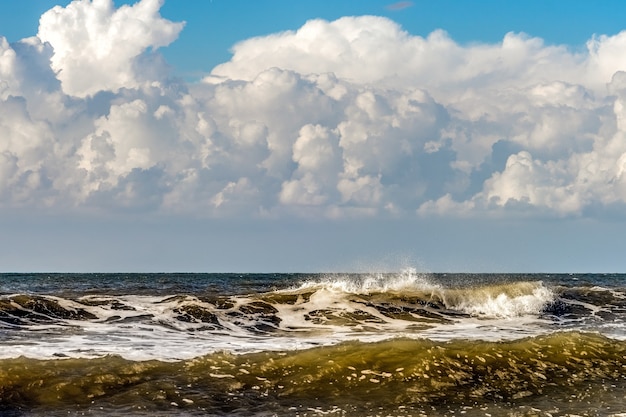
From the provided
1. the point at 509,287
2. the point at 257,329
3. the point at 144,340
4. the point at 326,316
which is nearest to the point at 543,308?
the point at 509,287

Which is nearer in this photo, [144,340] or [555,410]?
[555,410]

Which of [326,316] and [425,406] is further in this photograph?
[326,316]

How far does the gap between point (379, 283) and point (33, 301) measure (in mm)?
24425

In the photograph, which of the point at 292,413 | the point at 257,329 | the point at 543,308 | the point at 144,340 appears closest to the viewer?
the point at 292,413

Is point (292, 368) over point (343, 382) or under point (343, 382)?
over

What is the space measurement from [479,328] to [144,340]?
14672 millimetres

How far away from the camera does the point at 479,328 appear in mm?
30094

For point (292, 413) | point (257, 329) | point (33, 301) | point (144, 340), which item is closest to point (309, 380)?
point (292, 413)

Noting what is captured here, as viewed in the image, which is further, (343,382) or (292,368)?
(292,368)

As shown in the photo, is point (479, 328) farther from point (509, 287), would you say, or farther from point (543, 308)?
point (509, 287)

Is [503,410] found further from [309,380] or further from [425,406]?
[309,380]

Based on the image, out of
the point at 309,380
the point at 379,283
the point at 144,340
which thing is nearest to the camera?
the point at 309,380

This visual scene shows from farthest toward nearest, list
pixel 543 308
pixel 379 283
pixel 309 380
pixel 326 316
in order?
pixel 379 283 → pixel 543 308 → pixel 326 316 → pixel 309 380

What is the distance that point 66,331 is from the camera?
2566 centimetres
